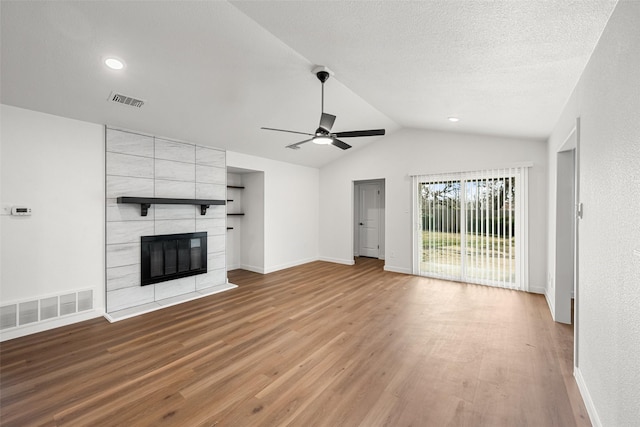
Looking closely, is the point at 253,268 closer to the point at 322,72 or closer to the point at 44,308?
the point at 44,308

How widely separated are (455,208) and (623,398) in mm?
4252

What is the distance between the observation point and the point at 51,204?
3.31m

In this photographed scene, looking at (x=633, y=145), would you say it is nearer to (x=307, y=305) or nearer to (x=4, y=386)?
(x=307, y=305)

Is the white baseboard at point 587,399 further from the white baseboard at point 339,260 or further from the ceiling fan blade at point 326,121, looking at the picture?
the white baseboard at point 339,260

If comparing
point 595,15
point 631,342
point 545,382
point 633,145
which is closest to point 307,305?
point 545,382

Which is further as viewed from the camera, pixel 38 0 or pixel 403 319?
pixel 403 319

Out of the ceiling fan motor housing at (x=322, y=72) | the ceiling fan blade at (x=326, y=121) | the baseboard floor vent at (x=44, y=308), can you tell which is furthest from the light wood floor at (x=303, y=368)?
the ceiling fan motor housing at (x=322, y=72)

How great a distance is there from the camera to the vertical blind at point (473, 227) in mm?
4715

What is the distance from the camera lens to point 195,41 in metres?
2.50

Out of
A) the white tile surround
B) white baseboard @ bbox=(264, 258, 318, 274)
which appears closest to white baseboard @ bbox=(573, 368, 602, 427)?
the white tile surround

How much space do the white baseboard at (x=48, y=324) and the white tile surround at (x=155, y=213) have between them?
20cm

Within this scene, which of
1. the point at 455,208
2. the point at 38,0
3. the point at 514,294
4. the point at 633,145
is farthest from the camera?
the point at 455,208

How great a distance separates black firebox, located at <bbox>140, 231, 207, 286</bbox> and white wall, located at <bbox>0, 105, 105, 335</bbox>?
53 centimetres

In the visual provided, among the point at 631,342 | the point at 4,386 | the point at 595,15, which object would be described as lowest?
the point at 4,386
